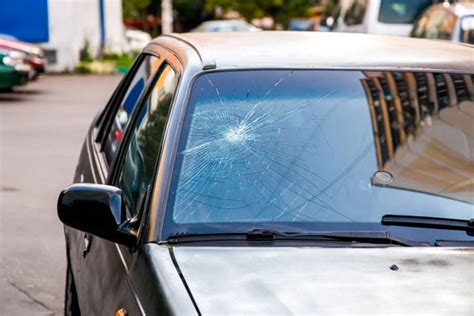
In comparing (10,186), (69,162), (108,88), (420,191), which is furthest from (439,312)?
(108,88)

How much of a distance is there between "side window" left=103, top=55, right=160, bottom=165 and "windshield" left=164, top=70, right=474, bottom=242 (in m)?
1.29

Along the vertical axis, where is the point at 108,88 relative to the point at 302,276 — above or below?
below

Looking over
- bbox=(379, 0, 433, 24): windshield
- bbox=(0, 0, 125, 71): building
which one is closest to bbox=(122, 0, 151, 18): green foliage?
bbox=(0, 0, 125, 71): building

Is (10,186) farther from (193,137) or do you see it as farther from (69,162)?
(193,137)

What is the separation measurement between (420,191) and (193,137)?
80 cm

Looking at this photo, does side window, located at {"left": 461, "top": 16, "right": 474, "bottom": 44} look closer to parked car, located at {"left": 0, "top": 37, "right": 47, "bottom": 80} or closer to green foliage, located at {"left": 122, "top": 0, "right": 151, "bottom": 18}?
parked car, located at {"left": 0, "top": 37, "right": 47, "bottom": 80}

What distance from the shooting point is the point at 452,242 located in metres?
3.35

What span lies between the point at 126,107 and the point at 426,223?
2358mm

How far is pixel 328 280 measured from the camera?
293cm

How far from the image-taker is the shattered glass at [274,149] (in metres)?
3.44

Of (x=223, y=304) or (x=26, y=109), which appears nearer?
(x=223, y=304)

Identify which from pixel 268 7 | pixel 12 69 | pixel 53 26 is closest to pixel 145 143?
pixel 12 69

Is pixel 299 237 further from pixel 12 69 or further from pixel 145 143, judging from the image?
pixel 12 69

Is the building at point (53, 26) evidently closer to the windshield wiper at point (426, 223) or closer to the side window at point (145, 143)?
the side window at point (145, 143)
